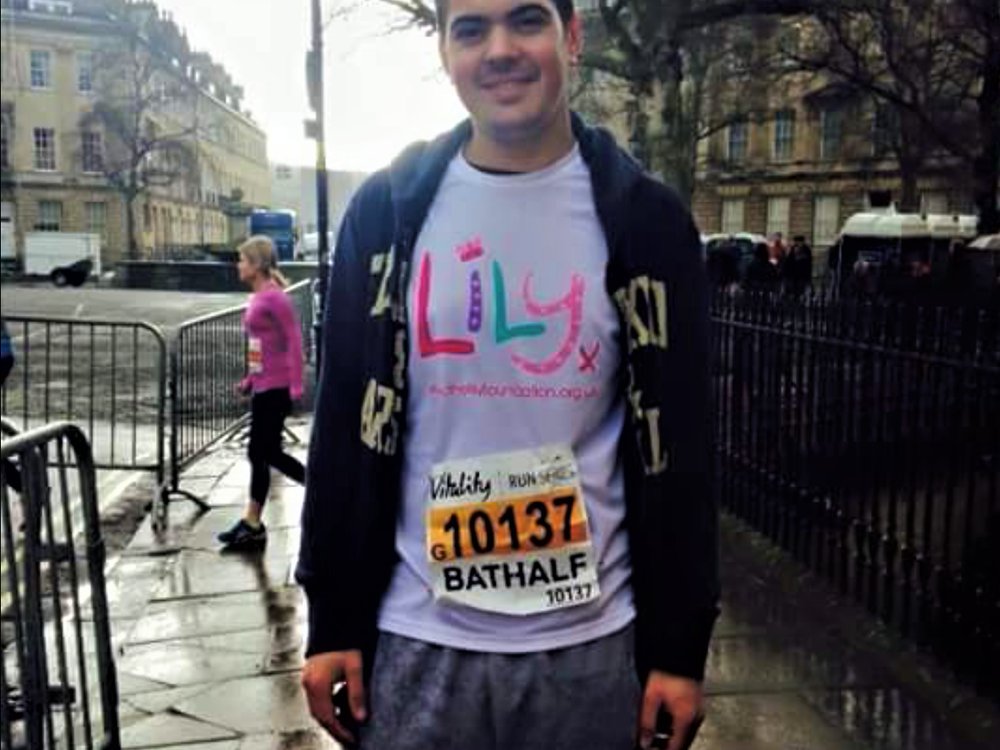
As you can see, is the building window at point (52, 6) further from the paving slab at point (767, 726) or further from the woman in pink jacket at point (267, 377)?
the woman in pink jacket at point (267, 377)

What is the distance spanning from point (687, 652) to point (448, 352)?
25.2 inches

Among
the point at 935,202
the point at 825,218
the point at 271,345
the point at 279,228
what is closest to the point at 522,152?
the point at 271,345

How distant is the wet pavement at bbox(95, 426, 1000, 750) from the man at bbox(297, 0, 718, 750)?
225cm

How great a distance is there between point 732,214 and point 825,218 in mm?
5955

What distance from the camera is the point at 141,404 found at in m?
12.4

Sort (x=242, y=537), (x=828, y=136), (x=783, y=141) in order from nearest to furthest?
(x=242, y=537)
(x=828, y=136)
(x=783, y=141)

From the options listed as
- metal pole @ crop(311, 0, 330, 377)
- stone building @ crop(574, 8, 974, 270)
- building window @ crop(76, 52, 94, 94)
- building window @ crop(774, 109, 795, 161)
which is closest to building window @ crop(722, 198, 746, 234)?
stone building @ crop(574, 8, 974, 270)

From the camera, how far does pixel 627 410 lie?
6.30ft

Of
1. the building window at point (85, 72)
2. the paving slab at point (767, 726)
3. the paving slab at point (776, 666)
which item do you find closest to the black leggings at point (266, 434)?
the paving slab at point (776, 666)

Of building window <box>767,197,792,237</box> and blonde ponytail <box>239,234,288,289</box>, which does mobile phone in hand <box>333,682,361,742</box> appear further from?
building window <box>767,197,792,237</box>

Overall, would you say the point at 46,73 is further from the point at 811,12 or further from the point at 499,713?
the point at 811,12

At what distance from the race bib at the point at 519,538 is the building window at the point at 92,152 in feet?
3.47

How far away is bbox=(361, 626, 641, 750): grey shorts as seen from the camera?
185 cm

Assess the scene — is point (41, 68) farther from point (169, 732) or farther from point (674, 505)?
point (169, 732)
